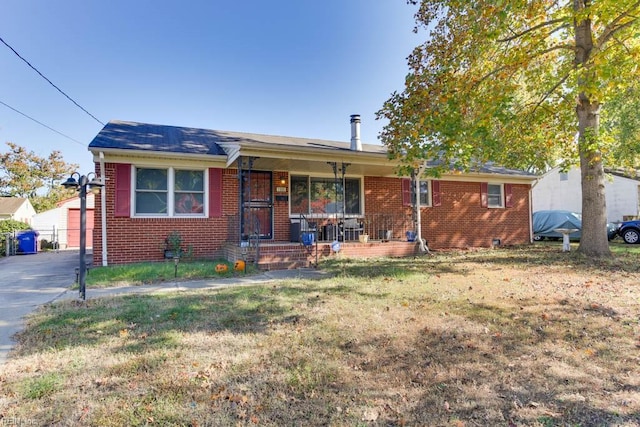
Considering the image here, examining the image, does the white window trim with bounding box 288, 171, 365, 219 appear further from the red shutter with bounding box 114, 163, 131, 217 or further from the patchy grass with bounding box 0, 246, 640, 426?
the patchy grass with bounding box 0, 246, 640, 426

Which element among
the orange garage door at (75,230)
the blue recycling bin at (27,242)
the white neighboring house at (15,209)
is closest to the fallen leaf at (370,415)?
the blue recycling bin at (27,242)

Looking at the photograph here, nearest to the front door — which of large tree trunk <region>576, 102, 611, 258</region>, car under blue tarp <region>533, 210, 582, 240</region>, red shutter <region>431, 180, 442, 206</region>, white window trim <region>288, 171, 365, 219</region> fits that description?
white window trim <region>288, 171, 365, 219</region>

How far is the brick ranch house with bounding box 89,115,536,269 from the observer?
848 centimetres

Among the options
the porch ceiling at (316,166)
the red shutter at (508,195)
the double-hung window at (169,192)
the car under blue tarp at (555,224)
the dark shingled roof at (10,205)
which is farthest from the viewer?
the dark shingled roof at (10,205)

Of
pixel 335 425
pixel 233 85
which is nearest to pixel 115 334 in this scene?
pixel 335 425

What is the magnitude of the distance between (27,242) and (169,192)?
33.9ft

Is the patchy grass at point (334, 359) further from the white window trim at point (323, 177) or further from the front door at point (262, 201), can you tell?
the white window trim at point (323, 177)

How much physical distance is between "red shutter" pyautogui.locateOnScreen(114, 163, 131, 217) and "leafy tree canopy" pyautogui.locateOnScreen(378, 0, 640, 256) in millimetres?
6810

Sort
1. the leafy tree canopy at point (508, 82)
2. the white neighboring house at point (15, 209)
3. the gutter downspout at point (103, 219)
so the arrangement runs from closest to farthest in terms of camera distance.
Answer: the leafy tree canopy at point (508, 82), the gutter downspout at point (103, 219), the white neighboring house at point (15, 209)

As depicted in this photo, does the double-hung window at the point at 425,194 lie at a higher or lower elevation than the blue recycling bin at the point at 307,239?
higher

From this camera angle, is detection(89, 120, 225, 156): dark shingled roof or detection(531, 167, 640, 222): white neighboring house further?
detection(531, 167, 640, 222): white neighboring house

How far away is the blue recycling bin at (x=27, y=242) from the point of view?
14297 millimetres

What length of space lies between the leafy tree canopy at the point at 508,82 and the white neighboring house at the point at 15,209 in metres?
25.8

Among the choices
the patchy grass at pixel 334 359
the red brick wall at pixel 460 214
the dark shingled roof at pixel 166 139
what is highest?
the dark shingled roof at pixel 166 139
